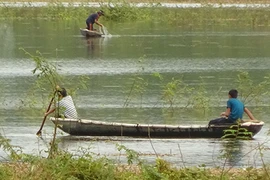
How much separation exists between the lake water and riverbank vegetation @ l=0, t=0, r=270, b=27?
44.1 inches

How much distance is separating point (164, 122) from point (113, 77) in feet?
24.3

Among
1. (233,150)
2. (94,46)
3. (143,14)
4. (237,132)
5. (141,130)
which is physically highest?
(237,132)

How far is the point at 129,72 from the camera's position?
1048 inches

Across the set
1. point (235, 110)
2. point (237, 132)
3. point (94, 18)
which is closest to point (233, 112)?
point (235, 110)

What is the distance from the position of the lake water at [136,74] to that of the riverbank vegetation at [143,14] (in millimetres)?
1120

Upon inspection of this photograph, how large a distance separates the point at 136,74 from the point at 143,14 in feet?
67.7

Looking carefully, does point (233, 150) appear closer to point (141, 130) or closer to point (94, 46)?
point (141, 130)

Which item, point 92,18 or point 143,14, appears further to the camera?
point 143,14

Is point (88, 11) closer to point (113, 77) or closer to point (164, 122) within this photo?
point (113, 77)

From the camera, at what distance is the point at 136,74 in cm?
2556

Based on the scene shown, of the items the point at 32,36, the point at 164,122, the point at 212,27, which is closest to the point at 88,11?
the point at 212,27

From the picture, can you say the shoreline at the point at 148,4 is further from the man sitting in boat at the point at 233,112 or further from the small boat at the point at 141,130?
the man sitting in boat at the point at 233,112

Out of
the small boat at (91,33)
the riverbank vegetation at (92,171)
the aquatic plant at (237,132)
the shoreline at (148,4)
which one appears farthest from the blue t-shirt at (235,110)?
the shoreline at (148,4)

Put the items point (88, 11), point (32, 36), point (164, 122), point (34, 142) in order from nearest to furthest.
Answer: point (34, 142), point (164, 122), point (32, 36), point (88, 11)
